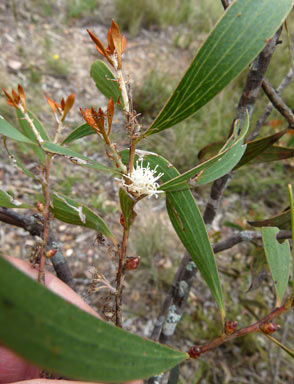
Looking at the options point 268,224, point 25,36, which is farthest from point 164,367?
point 25,36

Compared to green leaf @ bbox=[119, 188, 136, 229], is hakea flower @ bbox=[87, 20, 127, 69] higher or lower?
higher

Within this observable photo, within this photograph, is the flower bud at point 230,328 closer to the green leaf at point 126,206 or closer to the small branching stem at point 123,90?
the green leaf at point 126,206

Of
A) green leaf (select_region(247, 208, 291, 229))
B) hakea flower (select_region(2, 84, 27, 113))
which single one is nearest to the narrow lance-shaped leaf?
green leaf (select_region(247, 208, 291, 229))

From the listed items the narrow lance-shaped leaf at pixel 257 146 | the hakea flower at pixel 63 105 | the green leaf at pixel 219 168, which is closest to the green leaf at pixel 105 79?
the hakea flower at pixel 63 105

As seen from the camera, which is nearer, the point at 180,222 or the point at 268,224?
the point at 180,222

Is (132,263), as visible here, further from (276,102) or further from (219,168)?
(276,102)

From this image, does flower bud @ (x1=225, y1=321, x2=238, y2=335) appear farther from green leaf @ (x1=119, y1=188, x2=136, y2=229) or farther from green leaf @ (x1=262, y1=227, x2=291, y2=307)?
green leaf @ (x1=119, y1=188, x2=136, y2=229)

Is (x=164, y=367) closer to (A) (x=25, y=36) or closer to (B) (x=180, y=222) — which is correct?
(B) (x=180, y=222)
